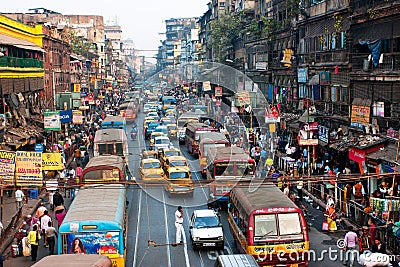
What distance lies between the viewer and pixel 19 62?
4269 centimetres

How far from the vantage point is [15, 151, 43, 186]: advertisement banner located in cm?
2122

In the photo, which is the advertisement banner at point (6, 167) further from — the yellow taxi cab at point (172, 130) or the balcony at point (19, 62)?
the yellow taxi cab at point (172, 130)

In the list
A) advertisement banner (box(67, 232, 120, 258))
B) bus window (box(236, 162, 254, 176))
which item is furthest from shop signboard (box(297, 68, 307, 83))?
advertisement banner (box(67, 232, 120, 258))

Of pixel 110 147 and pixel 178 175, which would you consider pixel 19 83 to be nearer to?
pixel 110 147

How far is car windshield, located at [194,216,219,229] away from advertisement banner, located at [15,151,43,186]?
609cm

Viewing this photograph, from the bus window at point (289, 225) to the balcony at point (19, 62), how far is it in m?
23.9

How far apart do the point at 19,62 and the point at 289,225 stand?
29.8 metres

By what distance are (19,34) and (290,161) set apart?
25870 millimetres

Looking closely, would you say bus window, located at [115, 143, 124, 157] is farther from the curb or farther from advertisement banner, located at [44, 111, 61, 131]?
the curb

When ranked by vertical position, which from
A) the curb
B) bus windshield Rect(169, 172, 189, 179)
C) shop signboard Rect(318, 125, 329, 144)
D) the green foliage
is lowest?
the curb

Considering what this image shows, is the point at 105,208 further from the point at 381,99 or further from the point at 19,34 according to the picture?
the point at 19,34

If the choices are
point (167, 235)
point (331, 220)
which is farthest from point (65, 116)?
point (331, 220)

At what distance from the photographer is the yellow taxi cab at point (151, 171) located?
→ 33.3m

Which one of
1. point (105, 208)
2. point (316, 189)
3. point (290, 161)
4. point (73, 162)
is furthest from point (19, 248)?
point (73, 162)
